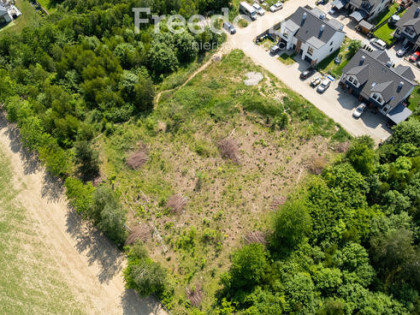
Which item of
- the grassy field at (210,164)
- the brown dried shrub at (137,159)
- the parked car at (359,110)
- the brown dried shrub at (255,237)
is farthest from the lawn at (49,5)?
the parked car at (359,110)

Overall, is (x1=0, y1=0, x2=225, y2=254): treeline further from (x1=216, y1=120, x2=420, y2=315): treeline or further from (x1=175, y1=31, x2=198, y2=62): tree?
(x1=216, y1=120, x2=420, y2=315): treeline

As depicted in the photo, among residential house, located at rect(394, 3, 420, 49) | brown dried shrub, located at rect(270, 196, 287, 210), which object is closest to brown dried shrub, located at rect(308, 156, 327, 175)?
brown dried shrub, located at rect(270, 196, 287, 210)

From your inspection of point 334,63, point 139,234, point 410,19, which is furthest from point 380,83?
point 139,234

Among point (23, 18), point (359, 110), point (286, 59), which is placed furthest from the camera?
point (23, 18)

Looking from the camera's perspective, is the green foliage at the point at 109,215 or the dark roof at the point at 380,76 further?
the dark roof at the point at 380,76

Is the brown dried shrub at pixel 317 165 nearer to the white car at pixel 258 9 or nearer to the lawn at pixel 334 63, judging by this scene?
the lawn at pixel 334 63

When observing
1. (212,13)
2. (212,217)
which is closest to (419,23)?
(212,13)

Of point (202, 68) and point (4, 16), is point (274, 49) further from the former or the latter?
point (4, 16)
